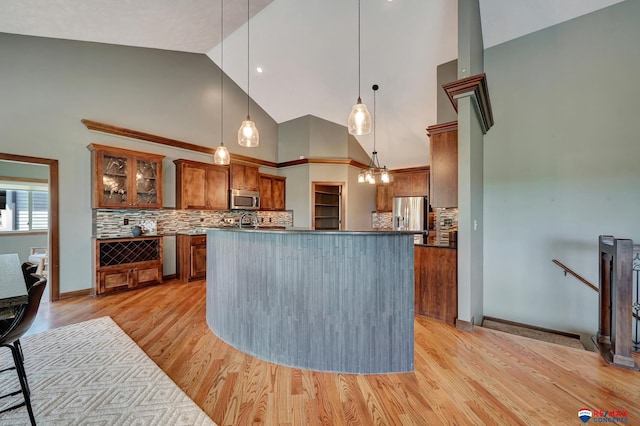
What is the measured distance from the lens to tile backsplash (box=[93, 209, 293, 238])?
4.38 meters

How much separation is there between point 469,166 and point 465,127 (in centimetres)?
43

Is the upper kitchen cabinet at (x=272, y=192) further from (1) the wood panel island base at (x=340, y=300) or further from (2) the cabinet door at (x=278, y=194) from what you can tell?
(1) the wood panel island base at (x=340, y=300)

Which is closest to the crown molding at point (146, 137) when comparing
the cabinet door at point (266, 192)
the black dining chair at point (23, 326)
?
the cabinet door at point (266, 192)

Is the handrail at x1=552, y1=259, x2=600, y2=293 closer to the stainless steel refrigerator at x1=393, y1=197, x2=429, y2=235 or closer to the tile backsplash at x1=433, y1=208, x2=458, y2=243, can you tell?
the tile backsplash at x1=433, y1=208, x2=458, y2=243

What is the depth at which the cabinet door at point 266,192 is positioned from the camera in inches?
260

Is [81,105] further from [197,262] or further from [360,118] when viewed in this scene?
[360,118]

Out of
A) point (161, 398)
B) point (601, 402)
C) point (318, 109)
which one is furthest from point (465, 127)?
point (318, 109)

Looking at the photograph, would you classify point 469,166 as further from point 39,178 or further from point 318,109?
point 39,178

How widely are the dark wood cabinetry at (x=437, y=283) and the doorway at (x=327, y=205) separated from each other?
3311 millimetres

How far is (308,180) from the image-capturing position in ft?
21.7

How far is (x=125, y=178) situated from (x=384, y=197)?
5.70 meters

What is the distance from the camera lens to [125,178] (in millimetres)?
4434

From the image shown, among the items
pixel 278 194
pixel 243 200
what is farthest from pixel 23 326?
pixel 278 194

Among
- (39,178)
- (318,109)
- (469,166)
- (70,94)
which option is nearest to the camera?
(469,166)
